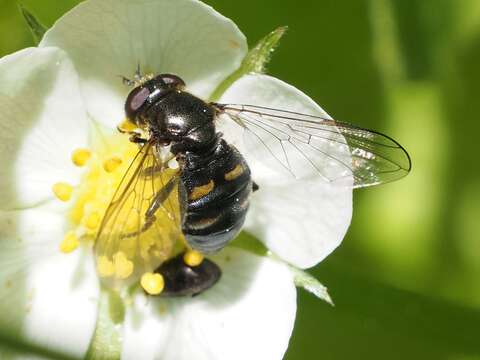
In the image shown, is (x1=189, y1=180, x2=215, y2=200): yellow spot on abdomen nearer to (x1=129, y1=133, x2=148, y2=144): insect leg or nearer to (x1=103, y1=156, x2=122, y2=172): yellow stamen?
(x1=129, y1=133, x2=148, y2=144): insect leg

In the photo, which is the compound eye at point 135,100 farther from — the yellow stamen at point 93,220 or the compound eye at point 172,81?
the yellow stamen at point 93,220

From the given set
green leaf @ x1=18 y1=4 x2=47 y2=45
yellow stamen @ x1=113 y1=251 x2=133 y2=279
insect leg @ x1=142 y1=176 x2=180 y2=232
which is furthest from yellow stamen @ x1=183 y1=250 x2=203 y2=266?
green leaf @ x1=18 y1=4 x2=47 y2=45

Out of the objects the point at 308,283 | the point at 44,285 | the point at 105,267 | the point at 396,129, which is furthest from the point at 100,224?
the point at 396,129

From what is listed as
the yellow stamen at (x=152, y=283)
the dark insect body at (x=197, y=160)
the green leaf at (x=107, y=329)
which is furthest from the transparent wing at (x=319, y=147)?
the green leaf at (x=107, y=329)

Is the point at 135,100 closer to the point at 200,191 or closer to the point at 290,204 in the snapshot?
the point at 200,191

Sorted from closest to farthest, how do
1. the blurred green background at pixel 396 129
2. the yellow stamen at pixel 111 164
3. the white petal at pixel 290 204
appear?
the white petal at pixel 290 204 < the yellow stamen at pixel 111 164 < the blurred green background at pixel 396 129
